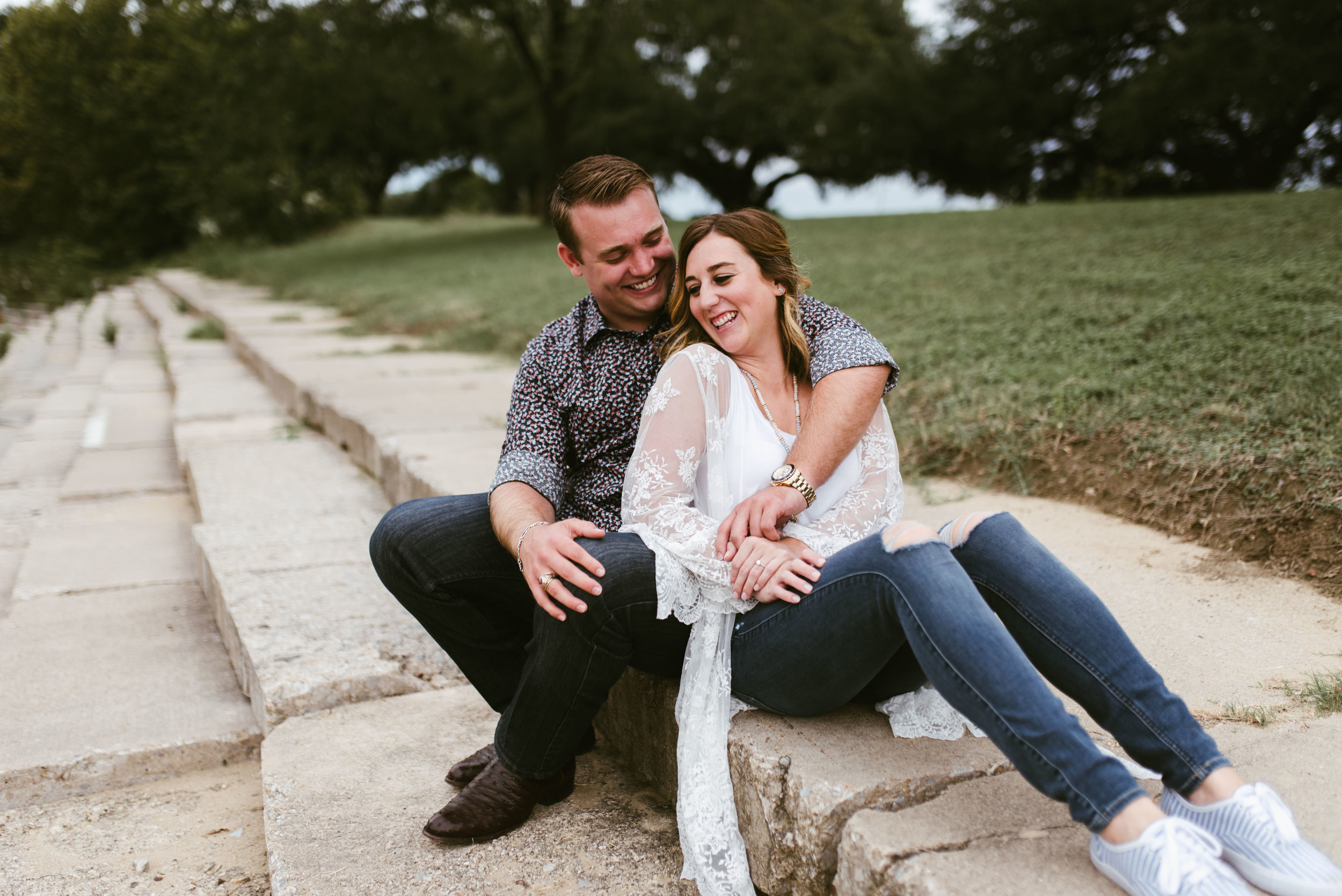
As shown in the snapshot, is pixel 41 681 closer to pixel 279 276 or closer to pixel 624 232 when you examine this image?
pixel 624 232

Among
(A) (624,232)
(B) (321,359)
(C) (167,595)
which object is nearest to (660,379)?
(A) (624,232)

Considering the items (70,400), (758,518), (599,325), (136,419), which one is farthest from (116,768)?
(70,400)

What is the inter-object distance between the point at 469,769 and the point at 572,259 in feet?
3.86

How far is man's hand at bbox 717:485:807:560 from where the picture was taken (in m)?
1.85

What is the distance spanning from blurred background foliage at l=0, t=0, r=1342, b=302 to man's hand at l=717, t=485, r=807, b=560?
13190mm

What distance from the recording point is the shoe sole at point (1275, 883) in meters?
1.29

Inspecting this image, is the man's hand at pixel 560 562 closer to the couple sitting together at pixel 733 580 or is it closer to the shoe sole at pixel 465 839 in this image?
the couple sitting together at pixel 733 580

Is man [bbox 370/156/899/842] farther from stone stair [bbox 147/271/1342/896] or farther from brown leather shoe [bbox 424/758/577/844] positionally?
stone stair [bbox 147/271/1342/896]

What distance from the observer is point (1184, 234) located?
6078 mm

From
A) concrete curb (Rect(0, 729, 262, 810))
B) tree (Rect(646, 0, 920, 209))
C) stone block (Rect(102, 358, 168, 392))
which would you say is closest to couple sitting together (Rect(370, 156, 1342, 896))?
concrete curb (Rect(0, 729, 262, 810))

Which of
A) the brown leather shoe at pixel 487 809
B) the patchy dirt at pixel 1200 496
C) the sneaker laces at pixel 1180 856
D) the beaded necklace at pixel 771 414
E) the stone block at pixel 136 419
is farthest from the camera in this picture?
the stone block at pixel 136 419

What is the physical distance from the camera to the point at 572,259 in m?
2.39

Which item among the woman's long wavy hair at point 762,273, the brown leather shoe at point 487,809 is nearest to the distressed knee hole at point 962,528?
the woman's long wavy hair at point 762,273

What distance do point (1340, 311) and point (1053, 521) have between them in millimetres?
1757
